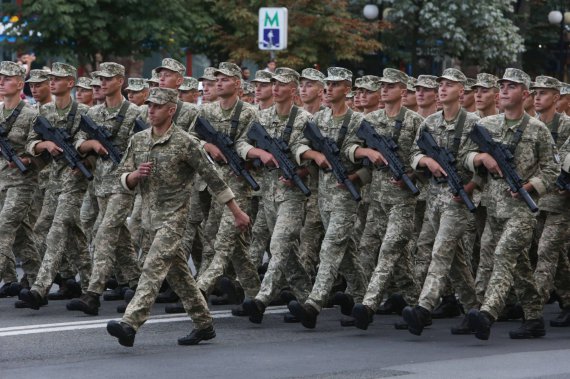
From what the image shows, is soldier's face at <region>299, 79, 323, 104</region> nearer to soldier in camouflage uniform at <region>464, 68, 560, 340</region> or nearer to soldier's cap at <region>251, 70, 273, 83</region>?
soldier's cap at <region>251, 70, 273, 83</region>

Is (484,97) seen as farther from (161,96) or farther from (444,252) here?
(161,96)

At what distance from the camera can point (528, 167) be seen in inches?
491

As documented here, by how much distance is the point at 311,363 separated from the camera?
11.1 m

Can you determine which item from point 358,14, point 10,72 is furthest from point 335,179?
point 358,14

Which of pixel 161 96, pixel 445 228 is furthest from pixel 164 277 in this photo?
pixel 445 228

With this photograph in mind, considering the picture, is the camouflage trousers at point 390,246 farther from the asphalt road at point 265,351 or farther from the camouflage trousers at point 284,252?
the camouflage trousers at point 284,252

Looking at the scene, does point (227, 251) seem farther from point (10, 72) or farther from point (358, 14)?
point (358, 14)

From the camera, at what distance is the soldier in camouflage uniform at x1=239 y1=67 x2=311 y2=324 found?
13109mm

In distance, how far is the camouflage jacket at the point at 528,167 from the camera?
1236 centimetres

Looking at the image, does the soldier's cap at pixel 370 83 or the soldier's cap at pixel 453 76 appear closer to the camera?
the soldier's cap at pixel 453 76

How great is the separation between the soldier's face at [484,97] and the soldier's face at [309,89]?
1473 millimetres

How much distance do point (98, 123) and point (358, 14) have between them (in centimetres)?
2563

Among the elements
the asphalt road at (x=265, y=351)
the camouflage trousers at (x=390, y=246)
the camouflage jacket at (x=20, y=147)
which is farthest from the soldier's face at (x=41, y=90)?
the camouflage trousers at (x=390, y=246)

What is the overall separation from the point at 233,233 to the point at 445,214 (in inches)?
77.6
